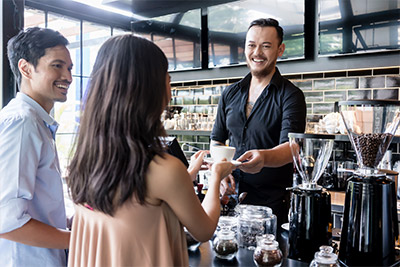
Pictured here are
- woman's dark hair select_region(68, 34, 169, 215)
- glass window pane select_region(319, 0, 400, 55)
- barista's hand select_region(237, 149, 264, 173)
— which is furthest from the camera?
glass window pane select_region(319, 0, 400, 55)

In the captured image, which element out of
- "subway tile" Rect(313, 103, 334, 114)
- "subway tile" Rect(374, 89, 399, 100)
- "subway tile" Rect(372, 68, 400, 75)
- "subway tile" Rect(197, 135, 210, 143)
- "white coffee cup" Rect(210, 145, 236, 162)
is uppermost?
"subway tile" Rect(372, 68, 400, 75)

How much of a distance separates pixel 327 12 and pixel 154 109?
2.89 meters

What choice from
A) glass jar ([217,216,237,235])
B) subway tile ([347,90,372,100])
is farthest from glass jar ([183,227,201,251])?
subway tile ([347,90,372,100])

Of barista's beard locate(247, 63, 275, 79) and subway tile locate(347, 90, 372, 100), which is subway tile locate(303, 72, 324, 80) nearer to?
subway tile locate(347, 90, 372, 100)

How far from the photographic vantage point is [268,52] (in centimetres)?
209

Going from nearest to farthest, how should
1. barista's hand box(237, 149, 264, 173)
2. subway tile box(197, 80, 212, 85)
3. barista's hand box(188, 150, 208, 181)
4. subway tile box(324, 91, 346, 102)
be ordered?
barista's hand box(188, 150, 208, 181) → barista's hand box(237, 149, 264, 173) → subway tile box(324, 91, 346, 102) → subway tile box(197, 80, 212, 85)

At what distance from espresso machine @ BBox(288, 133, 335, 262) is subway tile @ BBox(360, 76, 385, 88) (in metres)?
2.40

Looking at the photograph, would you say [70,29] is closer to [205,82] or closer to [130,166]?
[205,82]

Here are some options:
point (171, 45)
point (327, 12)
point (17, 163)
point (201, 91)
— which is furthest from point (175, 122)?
point (17, 163)

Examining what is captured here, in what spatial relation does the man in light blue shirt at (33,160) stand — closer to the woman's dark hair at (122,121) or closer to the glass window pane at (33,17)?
the woman's dark hair at (122,121)

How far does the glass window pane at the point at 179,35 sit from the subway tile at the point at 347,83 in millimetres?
1610

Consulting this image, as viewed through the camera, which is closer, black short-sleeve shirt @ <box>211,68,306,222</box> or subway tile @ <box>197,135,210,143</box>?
black short-sleeve shirt @ <box>211,68,306,222</box>

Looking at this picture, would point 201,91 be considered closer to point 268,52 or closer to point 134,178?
point 268,52

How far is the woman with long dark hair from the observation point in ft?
2.95
